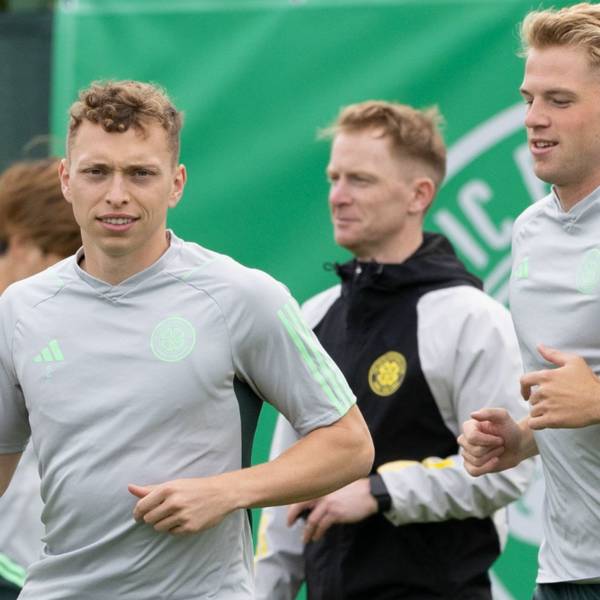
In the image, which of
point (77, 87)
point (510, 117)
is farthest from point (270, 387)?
point (77, 87)

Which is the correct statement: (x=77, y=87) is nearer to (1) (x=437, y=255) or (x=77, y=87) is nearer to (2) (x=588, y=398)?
(1) (x=437, y=255)

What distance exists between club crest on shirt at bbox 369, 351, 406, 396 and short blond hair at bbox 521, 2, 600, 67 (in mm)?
1179

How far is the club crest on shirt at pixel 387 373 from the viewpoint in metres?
4.58

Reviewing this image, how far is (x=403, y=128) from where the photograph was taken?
16.6ft

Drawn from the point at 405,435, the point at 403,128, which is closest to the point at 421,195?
the point at 403,128

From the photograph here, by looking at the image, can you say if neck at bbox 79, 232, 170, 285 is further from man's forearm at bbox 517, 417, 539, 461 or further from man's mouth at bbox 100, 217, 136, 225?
man's forearm at bbox 517, 417, 539, 461

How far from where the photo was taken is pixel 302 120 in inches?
241

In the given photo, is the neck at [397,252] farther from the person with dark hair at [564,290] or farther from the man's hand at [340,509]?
A: the person with dark hair at [564,290]

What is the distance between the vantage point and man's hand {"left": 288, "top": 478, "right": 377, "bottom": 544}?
173 inches

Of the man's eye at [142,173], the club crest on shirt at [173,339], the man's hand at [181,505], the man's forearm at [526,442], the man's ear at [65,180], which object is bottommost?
the man's hand at [181,505]

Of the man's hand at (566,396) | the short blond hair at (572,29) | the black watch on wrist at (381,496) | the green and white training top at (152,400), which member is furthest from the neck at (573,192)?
the black watch on wrist at (381,496)

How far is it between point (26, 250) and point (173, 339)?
1.31m

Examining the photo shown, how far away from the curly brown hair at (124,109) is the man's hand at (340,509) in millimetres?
1199

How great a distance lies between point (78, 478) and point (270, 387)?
1.55 ft
